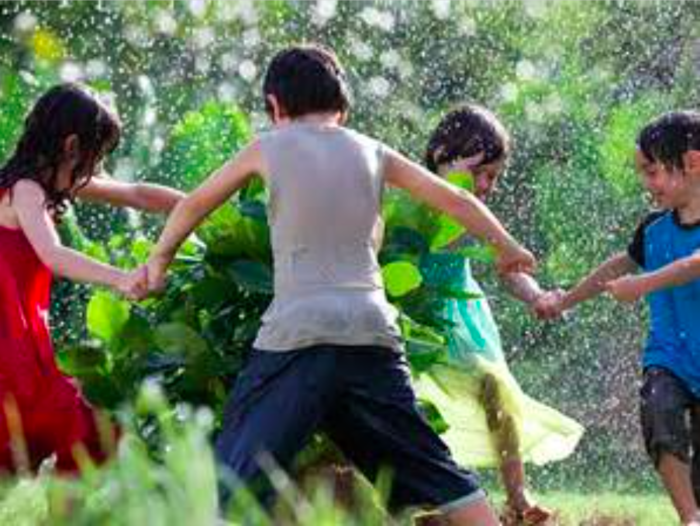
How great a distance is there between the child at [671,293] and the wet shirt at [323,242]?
3.31 ft

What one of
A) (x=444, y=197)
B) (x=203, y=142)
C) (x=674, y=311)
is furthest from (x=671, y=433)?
(x=203, y=142)

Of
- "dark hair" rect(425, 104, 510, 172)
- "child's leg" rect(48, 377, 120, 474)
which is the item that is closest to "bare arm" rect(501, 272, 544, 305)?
"dark hair" rect(425, 104, 510, 172)

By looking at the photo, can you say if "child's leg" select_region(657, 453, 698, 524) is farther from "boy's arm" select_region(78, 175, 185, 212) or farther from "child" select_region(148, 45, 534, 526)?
"boy's arm" select_region(78, 175, 185, 212)

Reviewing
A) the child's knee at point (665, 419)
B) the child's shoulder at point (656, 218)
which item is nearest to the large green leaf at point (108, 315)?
the child's knee at point (665, 419)

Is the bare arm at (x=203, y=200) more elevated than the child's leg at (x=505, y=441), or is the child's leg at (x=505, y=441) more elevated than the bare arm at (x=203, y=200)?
the bare arm at (x=203, y=200)

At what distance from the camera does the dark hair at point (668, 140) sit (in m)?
6.24

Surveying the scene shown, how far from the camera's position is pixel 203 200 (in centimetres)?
480

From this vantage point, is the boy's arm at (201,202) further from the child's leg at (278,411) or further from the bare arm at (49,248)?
the child's leg at (278,411)

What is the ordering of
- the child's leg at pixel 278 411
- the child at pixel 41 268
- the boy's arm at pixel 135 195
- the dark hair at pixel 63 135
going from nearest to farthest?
the child's leg at pixel 278 411
the child at pixel 41 268
the dark hair at pixel 63 135
the boy's arm at pixel 135 195

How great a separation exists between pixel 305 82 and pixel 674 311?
5.15 feet

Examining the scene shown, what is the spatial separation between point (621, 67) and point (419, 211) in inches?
440

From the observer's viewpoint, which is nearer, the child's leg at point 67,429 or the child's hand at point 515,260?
the child's hand at point 515,260

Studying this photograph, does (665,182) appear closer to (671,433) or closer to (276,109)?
(671,433)

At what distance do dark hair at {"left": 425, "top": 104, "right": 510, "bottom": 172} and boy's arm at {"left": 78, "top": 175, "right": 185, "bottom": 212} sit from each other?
1.09m
